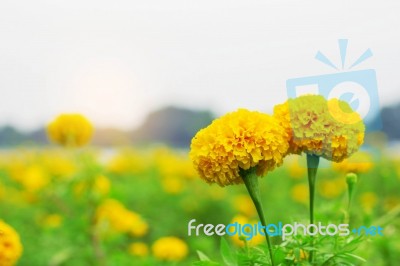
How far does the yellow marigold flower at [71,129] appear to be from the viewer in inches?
86.4

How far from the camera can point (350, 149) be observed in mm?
900

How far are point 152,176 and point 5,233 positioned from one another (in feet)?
9.37

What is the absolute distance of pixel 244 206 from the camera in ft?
10.9

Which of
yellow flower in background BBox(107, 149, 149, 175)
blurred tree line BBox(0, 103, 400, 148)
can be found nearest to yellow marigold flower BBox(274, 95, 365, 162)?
yellow flower in background BBox(107, 149, 149, 175)

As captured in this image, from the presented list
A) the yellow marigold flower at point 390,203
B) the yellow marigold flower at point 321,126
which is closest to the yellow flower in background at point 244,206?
the yellow marigold flower at point 390,203

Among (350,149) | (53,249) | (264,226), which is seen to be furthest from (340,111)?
(53,249)

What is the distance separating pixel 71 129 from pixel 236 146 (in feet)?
4.83

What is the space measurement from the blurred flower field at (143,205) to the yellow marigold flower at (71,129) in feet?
0.19

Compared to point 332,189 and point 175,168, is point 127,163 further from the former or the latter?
point 332,189

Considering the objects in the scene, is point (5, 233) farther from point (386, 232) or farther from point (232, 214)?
point (232, 214)

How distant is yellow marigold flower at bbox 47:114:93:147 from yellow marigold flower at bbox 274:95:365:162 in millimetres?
1412

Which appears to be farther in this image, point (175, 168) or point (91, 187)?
point (175, 168)

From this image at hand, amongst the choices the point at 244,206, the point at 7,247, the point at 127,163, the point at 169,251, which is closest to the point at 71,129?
the point at 169,251

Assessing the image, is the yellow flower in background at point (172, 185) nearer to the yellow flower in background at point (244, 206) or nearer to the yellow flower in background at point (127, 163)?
the yellow flower in background at point (244, 206)
